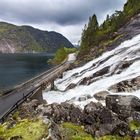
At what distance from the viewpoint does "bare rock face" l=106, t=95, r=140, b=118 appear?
24.3 meters

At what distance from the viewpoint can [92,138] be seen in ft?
68.3

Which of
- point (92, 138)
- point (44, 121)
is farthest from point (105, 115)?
point (44, 121)

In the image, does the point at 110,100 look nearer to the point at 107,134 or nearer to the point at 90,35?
the point at 107,134

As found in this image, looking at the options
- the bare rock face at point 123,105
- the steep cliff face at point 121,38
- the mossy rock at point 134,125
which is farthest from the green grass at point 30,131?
the steep cliff face at point 121,38

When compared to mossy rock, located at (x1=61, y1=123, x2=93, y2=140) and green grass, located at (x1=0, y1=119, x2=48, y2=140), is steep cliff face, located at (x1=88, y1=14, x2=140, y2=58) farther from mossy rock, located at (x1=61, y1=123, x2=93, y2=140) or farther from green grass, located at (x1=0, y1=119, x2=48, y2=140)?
green grass, located at (x1=0, y1=119, x2=48, y2=140)

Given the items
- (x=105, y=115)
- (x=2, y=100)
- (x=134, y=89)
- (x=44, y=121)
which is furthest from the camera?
(x=2, y=100)

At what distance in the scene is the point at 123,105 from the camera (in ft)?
81.9

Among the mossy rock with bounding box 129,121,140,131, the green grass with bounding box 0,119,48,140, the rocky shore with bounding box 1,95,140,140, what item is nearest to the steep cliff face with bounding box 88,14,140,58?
the rocky shore with bounding box 1,95,140,140

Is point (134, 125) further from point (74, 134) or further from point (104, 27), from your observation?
point (104, 27)

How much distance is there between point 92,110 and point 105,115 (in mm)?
1916

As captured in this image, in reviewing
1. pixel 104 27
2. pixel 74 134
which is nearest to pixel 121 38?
pixel 104 27

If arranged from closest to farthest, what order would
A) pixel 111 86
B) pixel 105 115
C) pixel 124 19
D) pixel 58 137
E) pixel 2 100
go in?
pixel 58 137 < pixel 105 115 < pixel 111 86 < pixel 2 100 < pixel 124 19

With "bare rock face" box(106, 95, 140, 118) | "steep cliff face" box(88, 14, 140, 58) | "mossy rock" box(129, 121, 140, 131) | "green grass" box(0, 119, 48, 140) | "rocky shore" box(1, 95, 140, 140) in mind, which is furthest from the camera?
"steep cliff face" box(88, 14, 140, 58)

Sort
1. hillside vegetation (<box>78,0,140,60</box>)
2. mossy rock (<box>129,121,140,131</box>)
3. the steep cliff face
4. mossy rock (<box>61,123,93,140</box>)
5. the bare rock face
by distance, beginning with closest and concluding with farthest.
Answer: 1. mossy rock (<box>61,123,93,140</box>)
2. mossy rock (<box>129,121,140,131</box>)
3. the bare rock face
4. the steep cliff face
5. hillside vegetation (<box>78,0,140,60</box>)
